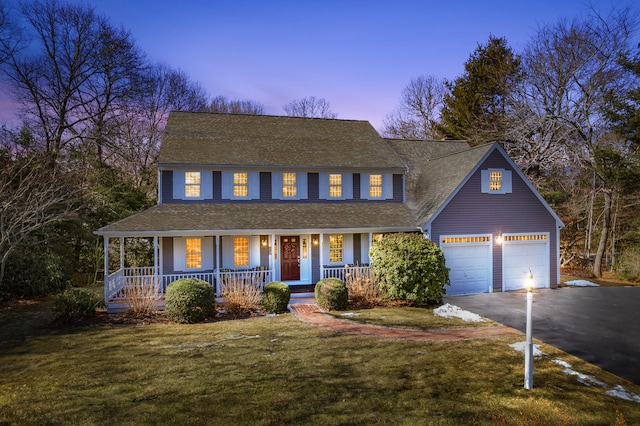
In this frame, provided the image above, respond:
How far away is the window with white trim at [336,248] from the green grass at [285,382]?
745 cm

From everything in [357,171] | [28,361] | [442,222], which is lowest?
[28,361]

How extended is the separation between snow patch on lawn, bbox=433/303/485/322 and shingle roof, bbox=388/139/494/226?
4180 millimetres

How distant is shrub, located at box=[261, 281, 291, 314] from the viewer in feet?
42.9

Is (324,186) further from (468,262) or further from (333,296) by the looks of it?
(468,262)

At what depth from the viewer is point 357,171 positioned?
1897cm

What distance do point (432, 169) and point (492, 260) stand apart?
600cm

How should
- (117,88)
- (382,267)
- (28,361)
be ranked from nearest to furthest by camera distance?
1. (28,361)
2. (382,267)
3. (117,88)

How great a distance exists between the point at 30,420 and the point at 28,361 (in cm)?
363

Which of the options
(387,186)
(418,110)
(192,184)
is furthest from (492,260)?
(418,110)

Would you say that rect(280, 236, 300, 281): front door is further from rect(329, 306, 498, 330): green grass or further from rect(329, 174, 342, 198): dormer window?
rect(329, 306, 498, 330): green grass

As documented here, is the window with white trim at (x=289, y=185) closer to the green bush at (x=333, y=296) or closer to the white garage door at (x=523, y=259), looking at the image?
the green bush at (x=333, y=296)

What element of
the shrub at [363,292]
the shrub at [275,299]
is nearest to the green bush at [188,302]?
the shrub at [275,299]

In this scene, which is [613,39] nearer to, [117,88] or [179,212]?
[179,212]

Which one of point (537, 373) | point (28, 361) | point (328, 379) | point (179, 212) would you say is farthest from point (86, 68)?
point (537, 373)
